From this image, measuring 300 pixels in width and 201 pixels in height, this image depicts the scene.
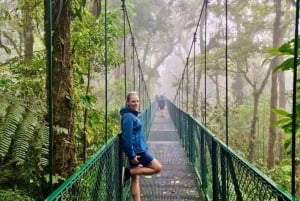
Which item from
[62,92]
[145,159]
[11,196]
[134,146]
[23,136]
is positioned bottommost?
[11,196]

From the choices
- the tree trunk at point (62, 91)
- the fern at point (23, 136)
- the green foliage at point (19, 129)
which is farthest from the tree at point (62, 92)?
the fern at point (23, 136)

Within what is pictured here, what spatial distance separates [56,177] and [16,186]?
0.66 m

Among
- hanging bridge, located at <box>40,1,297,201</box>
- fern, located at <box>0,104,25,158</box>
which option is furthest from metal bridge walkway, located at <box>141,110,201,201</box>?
fern, located at <box>0,104,25,158</box>

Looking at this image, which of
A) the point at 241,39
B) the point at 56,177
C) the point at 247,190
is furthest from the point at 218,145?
Result: the point at 241,39

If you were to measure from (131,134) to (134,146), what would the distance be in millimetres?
148

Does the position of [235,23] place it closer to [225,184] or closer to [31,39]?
[31,39]

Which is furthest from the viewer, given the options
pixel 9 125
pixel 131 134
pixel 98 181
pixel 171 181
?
pixel 171 181

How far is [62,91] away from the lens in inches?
88.4

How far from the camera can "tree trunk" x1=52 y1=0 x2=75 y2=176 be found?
2197mm

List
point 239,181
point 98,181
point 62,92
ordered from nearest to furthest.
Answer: point 239,181 → point 98,181 → point 62,92

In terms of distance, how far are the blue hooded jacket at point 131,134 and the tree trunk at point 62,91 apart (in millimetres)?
436

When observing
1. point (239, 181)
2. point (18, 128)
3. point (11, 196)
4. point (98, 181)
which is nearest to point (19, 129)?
point (18, 128)

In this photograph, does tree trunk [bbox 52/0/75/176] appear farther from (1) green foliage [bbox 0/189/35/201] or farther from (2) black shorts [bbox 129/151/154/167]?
(2) black shorts [bbox 129/151/154/167]

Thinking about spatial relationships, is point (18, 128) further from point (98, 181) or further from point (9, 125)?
point (98, 181)
